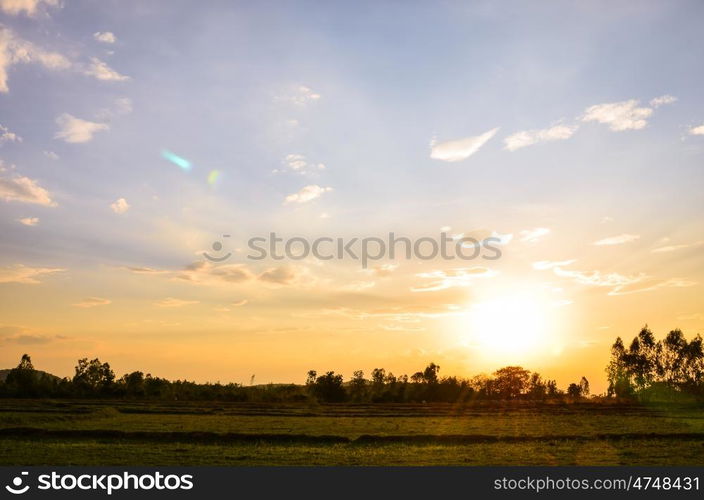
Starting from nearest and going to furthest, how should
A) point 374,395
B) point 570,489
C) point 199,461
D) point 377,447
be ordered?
point 570,489
point 199,461
point 377,447
point 374,395

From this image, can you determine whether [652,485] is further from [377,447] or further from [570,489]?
[377,447]

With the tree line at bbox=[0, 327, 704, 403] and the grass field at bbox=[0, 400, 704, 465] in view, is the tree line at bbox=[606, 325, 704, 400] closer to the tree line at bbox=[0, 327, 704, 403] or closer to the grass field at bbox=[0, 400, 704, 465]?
the tree line at bbox=[0, 327, 704, 403]

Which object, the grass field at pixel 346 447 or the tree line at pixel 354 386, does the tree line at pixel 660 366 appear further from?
the grass field at pixel 346 447

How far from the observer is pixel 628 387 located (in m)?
132

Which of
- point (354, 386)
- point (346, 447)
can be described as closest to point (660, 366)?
point (354, 386)

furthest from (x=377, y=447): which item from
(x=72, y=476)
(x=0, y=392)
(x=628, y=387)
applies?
(x=628, y=387)

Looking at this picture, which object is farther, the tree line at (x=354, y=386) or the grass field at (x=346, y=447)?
the tree line at (x=354, y=386)

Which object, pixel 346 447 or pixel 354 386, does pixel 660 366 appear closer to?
pixel 354 386

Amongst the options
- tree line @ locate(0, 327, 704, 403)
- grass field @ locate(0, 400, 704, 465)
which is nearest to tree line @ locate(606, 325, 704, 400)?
tree line @ locate(0, 327, 704, 403)

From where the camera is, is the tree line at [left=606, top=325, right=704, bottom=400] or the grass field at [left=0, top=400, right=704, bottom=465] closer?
the grass field at [left=0, top=400, right=704, bottom=465]

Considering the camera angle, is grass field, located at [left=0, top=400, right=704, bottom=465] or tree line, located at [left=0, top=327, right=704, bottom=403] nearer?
grass field, located at [left=0, top=400, right=704, bottom=465]

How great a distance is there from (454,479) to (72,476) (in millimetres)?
14408

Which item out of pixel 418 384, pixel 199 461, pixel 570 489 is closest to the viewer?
pixel 570 489

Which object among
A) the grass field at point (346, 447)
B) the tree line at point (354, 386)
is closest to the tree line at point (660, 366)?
the tree line at point (354, 386)
